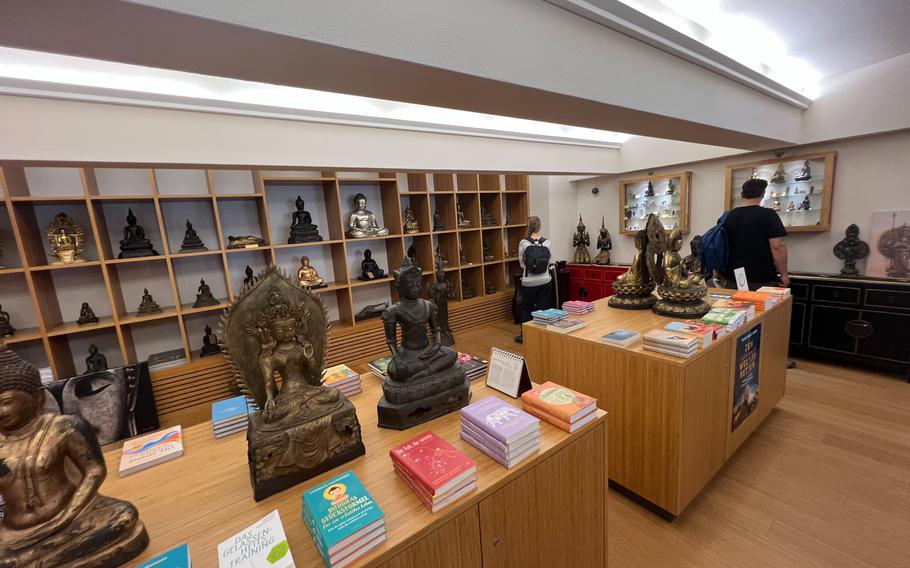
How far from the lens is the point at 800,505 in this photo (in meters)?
1.84

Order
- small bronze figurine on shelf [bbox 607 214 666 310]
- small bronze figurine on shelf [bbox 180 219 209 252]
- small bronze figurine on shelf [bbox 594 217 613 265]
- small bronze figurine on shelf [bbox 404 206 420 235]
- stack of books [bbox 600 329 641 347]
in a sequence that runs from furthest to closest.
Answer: small bronze figurine on shelf [bbox 594 217 613 265] < small bronze figurine on shelf [bbox 404 206 420 235] < small bronze figurine on shelf [bbox 180 219 209 252] < small bronze figurine on shelf [bbox 607 214 666 310] < stack of books [bbox 600 329 641 347]

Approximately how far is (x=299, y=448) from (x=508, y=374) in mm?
833

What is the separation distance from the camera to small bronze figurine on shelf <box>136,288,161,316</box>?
126 inches

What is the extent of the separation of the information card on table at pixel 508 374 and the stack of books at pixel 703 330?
0.92 m

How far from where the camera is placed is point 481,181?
5.34 m

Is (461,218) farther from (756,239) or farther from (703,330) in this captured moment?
(703,330)

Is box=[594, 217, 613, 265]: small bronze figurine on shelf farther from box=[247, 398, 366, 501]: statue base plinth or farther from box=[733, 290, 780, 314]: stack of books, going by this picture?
box=[247, 398, 366, 501]: statue base plinth

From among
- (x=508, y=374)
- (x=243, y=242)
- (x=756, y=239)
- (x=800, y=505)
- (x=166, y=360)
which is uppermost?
(x=243, y=242)

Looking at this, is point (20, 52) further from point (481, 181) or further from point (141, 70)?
point (481, 181)

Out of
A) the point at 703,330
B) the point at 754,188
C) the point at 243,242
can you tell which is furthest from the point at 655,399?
the point at 243,242

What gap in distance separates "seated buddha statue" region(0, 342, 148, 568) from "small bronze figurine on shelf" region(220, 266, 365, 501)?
316 millimetres

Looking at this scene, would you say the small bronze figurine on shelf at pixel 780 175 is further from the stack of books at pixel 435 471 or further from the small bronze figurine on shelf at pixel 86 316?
the small bronze figurine on shelf at pixel 86 316

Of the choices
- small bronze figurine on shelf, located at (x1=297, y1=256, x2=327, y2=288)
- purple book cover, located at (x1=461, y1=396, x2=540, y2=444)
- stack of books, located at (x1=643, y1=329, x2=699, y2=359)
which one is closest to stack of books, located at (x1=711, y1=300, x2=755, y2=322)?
stack of books, located at (x1=643, y1=329, x2=699, y2=359)

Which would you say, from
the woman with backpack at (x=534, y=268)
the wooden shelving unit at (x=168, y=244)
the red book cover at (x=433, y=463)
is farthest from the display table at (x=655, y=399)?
the wooden shelving unit at (x=168, y=244)
